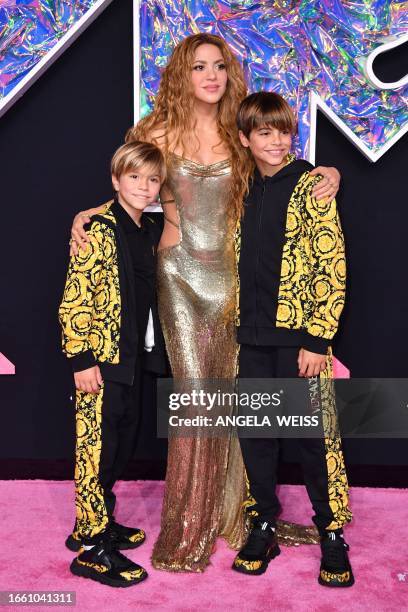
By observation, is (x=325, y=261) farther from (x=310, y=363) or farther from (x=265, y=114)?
(x=265, y=114)

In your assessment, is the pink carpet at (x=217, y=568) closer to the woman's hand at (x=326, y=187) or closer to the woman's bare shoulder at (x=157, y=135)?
the woman's hand at (x=326, y=187)

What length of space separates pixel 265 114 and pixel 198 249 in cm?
50

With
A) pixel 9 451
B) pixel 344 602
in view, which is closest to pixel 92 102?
pixel 9 451

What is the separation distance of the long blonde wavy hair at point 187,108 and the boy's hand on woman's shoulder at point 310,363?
0.52m

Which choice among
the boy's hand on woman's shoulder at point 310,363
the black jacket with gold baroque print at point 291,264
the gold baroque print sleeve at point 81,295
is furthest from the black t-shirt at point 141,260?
the boy's hand on woman's shoulder at point 310,363

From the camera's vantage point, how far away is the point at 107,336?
91.0 inches

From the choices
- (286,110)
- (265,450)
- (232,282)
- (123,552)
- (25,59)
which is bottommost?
(123,552)

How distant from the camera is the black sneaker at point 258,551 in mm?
2355

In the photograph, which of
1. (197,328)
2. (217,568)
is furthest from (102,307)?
(217,568)

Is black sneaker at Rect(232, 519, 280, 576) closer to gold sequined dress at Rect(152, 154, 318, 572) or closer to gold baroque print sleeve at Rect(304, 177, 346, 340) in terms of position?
gold sequined dress at Rect(152, 154, 318, 572)

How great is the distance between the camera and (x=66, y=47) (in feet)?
9.50

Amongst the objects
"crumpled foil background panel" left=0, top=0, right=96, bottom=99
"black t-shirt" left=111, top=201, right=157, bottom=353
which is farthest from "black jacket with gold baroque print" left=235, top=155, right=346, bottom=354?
"crumpled foil background panel" left=0, top=0, right=96, bottom=99

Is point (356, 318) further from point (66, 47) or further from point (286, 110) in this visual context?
point (66, 47)

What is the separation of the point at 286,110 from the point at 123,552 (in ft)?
5.09
